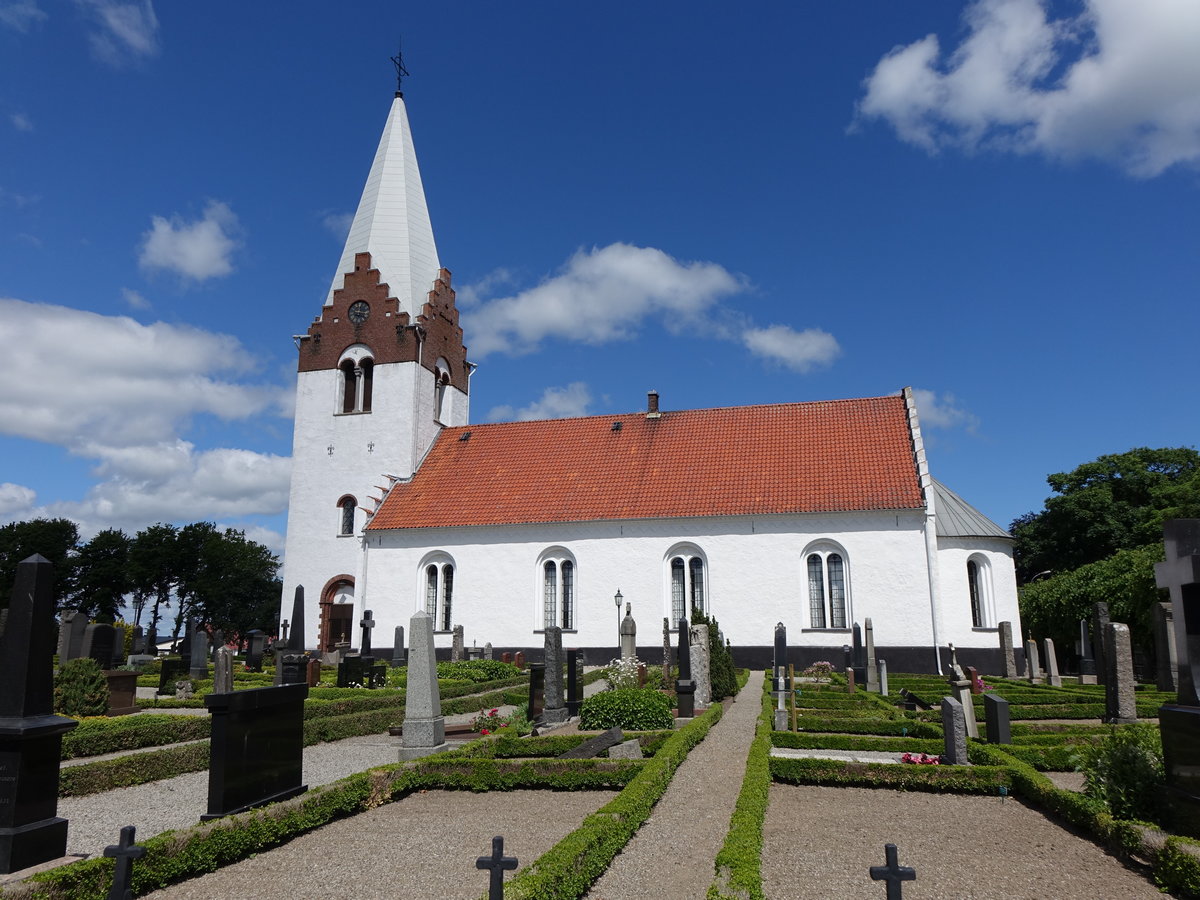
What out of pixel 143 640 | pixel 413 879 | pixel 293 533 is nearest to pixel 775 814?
pixel 413 879

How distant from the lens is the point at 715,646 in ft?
54.6

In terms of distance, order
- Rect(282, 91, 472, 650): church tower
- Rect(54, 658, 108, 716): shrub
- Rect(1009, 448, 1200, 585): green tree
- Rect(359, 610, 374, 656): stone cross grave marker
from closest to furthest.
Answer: Rect(54, 658, 108, 716): shrub, Rect(359, 610, 374, 656): stone cross grave marker, Rect(282, 91, 472, 650): church tower, Rect(1009, 448, 1200, 585): green tree

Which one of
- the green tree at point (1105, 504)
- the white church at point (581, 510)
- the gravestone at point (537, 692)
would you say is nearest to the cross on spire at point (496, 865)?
the gravestone at point (537, 692)

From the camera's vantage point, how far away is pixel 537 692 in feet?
44.8

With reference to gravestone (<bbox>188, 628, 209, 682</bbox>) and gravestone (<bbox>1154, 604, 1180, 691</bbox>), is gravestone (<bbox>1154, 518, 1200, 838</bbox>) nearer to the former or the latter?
gravestone (<bbox>1154, 604, 1180, 691</bbox>)

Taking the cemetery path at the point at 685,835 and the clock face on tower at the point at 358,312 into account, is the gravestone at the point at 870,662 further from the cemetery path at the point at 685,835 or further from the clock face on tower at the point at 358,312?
the clock face on tower at the point at 358,312

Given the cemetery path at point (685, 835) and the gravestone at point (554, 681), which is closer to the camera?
the cemetery path at point (685, 835)

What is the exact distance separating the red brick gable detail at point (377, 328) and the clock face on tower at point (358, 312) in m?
0.12

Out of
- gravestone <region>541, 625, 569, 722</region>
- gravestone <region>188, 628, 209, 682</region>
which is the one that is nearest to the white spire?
gravestone <region>188, 628, 209, 682</region>

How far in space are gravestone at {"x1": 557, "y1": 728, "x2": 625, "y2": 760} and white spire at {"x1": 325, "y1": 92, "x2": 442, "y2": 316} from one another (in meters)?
23.2

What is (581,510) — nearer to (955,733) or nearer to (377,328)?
(377,328)

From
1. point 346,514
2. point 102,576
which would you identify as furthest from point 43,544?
point 346,514

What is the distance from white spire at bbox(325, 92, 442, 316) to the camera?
3103 centimetres

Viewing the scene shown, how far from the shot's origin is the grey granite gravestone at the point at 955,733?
9.47 metres
